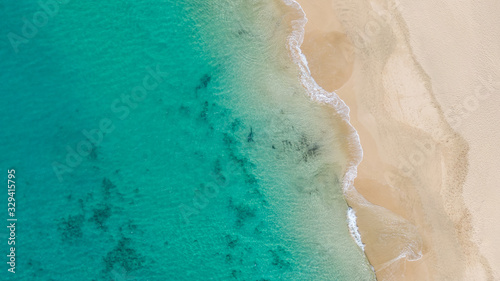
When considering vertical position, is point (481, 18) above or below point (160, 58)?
above

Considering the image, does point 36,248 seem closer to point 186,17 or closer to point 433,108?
point 186,17

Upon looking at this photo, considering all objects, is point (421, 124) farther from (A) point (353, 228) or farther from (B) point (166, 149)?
(B) point (166, 149)

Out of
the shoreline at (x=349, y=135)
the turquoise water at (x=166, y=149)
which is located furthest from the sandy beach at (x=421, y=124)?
the turquoise water at (x=166, y=149)

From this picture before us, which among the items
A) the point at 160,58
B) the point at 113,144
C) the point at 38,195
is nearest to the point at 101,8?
the point at 160,58

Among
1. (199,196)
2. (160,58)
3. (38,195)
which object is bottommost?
(38,195)

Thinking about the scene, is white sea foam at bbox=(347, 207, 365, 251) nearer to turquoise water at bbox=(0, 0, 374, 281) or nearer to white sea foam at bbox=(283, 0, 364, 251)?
white sea foam at bbox=(283, 0, 364, 251)

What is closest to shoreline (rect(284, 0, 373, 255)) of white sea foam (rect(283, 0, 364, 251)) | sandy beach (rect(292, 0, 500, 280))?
white sea foam (rect(283, 0, 364, 251))

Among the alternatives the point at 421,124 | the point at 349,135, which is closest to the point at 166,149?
the point at 349,135
